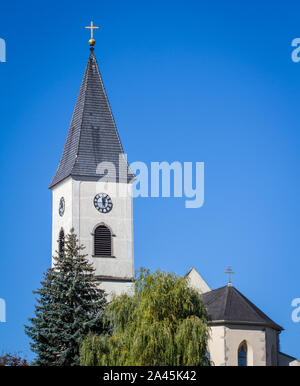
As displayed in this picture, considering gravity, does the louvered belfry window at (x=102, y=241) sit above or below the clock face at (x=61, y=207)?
below

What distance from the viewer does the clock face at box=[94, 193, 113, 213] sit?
69000 mm

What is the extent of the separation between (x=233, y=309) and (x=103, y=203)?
1438cm

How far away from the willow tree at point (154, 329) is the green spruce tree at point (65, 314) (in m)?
2.10

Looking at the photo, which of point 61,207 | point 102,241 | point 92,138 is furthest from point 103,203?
point 92,138

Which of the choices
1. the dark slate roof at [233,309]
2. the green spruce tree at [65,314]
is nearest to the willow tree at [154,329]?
the green spruce tree at [65,314]

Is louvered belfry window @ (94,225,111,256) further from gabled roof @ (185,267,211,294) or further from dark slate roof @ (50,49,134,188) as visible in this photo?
gabled roof @ (185,267,211,294)

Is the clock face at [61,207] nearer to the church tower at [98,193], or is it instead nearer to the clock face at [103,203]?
the church tower at [98,193]

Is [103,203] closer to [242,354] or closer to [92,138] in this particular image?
[92,138]

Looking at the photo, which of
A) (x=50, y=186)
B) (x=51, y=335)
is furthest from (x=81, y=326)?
(x=50, y=186)

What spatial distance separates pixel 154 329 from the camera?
147ft

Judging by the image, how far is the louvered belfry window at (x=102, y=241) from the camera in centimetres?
6806

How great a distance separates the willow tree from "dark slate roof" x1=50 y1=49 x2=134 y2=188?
20885 millimetres

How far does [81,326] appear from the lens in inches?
1997
